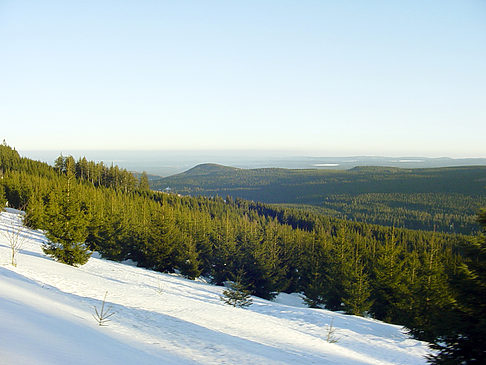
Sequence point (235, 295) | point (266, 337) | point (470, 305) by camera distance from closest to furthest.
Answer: point (470, 305) < point (266, 337) < point (235, 295)

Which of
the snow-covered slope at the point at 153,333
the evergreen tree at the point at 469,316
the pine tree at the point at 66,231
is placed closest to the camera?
the snow-covered slope at the point at 153,333

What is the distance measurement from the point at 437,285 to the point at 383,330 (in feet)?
24.3

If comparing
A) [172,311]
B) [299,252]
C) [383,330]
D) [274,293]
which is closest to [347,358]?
[172,311]

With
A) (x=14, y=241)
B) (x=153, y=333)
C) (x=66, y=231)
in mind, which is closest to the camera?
(x=153, y=333)

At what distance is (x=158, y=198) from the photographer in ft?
285

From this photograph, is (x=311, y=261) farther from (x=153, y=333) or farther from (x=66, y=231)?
(x=153, y=333)

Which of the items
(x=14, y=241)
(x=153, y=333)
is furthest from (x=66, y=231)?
(x=153, y=333)

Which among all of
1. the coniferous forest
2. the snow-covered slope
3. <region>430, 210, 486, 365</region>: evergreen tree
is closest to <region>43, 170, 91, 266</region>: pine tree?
the coniferous forest

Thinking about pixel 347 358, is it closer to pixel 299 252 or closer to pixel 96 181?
pixel 299 252

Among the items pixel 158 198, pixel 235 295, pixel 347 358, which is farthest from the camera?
pixel 158 198

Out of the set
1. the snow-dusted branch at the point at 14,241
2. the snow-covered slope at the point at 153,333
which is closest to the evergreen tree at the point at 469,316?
the snow-covered slope at the point at 153,333

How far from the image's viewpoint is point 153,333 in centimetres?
834

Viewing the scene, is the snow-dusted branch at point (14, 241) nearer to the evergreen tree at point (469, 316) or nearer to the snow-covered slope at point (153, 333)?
the snow-covered slope at point (153, 333)

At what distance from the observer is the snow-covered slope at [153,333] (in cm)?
561
